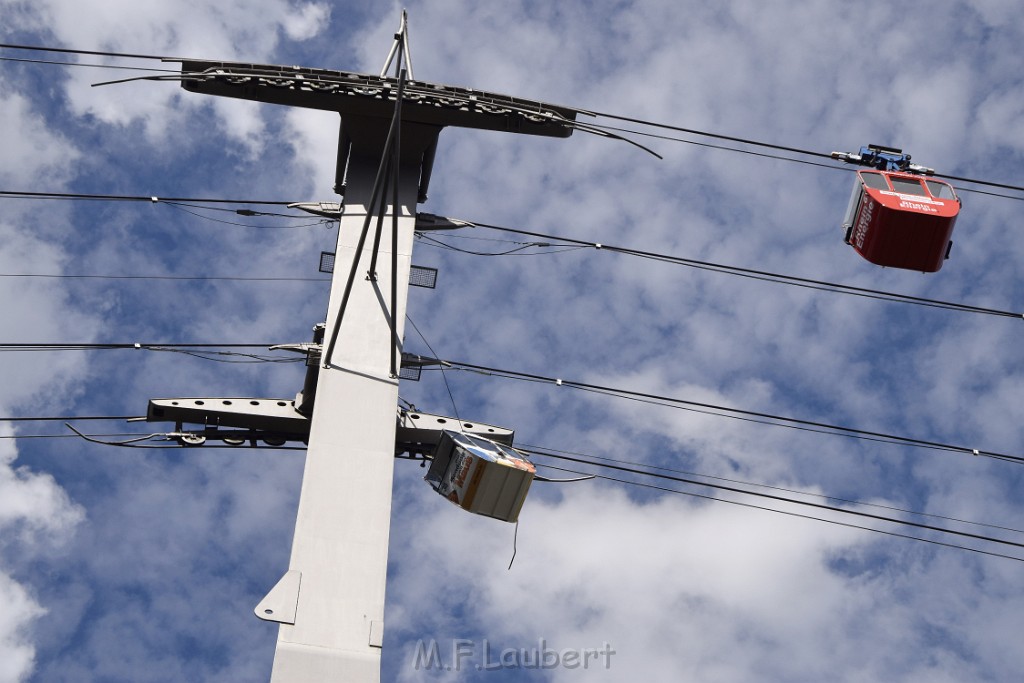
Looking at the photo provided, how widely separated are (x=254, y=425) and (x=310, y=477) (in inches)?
155

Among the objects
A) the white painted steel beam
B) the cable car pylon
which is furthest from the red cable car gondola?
the white painted steel beam

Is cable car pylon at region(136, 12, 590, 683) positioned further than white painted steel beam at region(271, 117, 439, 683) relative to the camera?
Yes

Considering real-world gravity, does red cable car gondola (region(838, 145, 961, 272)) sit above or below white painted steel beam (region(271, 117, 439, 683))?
above

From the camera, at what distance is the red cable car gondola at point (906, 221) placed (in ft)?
93.7

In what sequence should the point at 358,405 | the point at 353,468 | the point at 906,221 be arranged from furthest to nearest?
1. the point at 906,221
2. the point at 358,405
3. the point at 353,468

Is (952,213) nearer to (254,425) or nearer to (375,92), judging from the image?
(375,92)

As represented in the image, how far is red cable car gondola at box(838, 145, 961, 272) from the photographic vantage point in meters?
28.5

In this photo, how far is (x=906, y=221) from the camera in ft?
93.7

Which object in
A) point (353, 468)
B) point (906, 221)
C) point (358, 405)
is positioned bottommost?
point (353, 468)

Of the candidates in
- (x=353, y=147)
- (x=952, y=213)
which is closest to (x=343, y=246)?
(x=353, y=147)

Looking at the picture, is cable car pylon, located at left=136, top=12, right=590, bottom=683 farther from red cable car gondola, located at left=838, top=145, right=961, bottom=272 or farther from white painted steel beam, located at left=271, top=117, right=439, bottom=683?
red cable car gondola, located at left=838, top=145, right=961, bottom=272

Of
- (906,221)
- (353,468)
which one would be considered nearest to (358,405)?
(353,468)

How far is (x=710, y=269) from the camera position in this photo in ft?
98.0

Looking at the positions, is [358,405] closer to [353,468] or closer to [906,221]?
[353,468]
